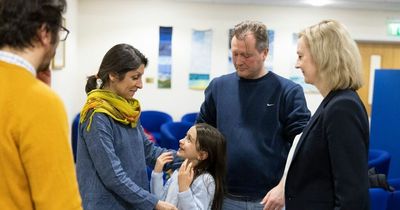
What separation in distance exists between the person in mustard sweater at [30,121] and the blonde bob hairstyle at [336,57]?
0.90 metres

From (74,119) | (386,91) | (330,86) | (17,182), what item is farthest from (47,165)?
(74,119)

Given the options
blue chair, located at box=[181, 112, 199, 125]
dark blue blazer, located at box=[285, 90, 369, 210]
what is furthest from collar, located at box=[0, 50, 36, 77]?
blue chair, located at box=[181, 112, 199, 125]

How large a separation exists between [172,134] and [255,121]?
3074 millimetres

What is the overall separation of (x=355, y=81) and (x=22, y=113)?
1.07 metres

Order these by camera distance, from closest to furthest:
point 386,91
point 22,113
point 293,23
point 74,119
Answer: point 22,113, point 386,91, point 74,119, point 293,23

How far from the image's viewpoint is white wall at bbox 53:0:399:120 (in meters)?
6.11

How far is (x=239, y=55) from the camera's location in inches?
83.5

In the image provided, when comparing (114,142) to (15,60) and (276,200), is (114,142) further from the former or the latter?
(15,60)

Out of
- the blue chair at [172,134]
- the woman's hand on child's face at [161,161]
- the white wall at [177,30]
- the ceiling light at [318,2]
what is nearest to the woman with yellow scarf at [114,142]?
the woman's hand on child's face at [161,161]

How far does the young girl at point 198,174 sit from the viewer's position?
2062 millimetres

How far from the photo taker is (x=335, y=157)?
139 centimetres

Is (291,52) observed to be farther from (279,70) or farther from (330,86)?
(330,86)

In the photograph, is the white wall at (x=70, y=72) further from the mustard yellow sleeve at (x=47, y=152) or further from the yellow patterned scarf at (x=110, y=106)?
the mustard yellow sleeve at (x=47, y=152)

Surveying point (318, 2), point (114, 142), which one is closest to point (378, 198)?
point (114, 142)
